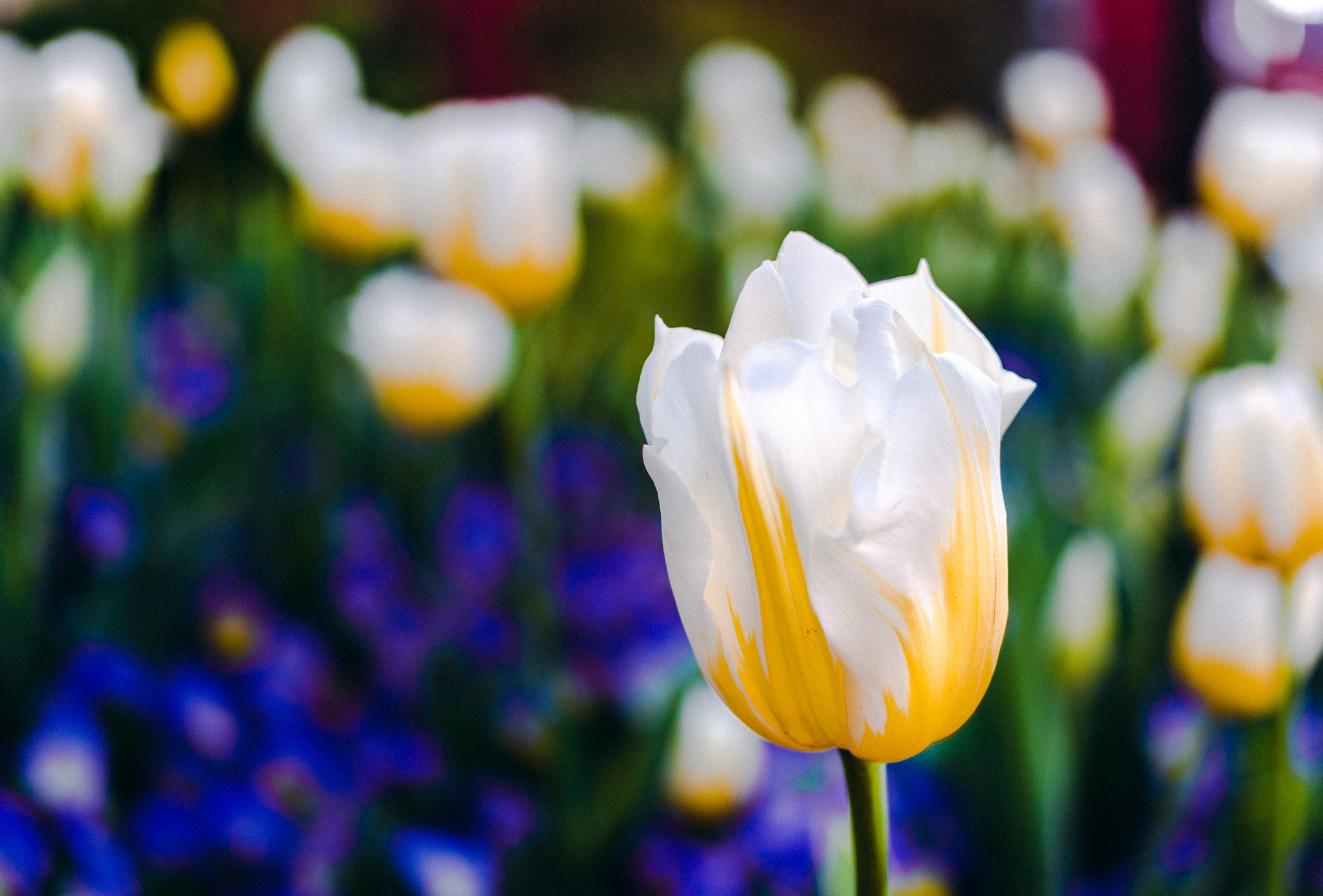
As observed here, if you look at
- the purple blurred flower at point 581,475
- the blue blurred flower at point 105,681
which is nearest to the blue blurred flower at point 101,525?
the blue blurred flower at point 105,681

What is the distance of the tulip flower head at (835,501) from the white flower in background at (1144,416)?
0.92 metres

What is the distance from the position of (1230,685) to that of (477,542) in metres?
0.93

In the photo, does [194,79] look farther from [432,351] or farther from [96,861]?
[96,861]

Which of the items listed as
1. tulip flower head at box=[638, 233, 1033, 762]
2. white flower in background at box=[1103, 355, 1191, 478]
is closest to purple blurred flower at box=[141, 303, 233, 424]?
white flower in background at box=[1103, 355, 1191, 478]

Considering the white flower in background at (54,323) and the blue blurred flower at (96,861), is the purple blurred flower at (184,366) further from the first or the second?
the blue blurred flower at (96,861)

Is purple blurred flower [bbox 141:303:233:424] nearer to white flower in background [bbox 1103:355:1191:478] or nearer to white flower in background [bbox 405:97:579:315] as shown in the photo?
white flower in background [bbox 405:97:579:315]

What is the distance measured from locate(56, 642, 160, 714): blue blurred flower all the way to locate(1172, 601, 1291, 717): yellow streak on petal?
912 millimetres

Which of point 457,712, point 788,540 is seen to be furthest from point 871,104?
point 788,540

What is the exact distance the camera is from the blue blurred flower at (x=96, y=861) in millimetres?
829

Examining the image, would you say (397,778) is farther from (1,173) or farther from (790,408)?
(1,173)

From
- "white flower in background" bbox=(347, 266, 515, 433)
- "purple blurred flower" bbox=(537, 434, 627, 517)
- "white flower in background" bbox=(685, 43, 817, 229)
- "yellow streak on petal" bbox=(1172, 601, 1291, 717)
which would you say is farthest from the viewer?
"white flower in background" bbox=(685, 43, 817, 229)

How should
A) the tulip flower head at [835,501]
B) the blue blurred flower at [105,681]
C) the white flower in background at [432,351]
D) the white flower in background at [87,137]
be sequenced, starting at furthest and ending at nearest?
the white flower in background at [87,137], the white flower in background at [432,351], the blue blurred flower at [105,681], the tulip flower head at [835,501]

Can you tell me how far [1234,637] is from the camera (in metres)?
0.73

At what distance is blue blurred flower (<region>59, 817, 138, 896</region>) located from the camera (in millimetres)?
829
